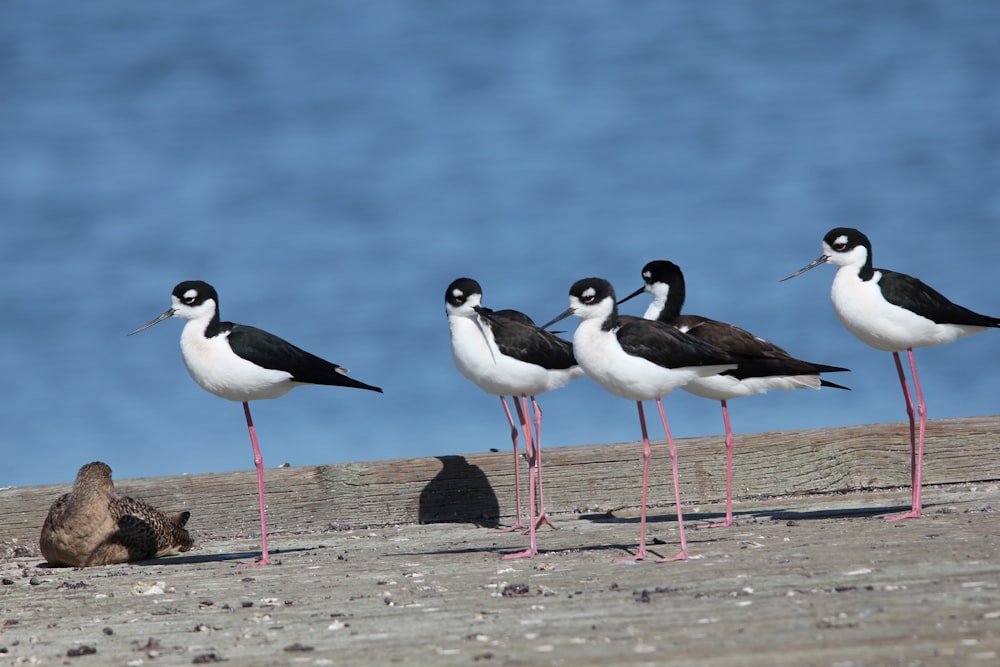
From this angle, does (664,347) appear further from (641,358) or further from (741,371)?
(741,371)

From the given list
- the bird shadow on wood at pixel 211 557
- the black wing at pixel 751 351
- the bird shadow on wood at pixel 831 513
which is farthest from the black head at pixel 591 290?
the bird shadow on wood at pixel 211 557

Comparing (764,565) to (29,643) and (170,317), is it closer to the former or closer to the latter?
(29,643)

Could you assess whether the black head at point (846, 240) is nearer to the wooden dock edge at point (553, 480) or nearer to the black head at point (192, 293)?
the wooden dock edge at point (553, 480)

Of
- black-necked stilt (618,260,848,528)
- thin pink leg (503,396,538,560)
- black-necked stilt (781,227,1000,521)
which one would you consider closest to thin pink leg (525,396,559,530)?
thin pink leg (503,396,538,560)

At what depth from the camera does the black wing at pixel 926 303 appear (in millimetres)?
8969

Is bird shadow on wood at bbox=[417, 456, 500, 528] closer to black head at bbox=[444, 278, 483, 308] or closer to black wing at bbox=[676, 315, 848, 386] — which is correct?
black head at bbox=[444, 278, 483, 308]

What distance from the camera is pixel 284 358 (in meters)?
9.05

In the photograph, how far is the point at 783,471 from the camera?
398 inches

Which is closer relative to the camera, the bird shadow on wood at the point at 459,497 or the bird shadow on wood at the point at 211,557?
the bird shadow on wood at the point at 211,557

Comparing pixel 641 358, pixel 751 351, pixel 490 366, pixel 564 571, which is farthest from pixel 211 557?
pixel 751 351

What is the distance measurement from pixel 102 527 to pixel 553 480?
365 centimetres

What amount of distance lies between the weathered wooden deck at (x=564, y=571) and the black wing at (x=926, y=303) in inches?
50.3

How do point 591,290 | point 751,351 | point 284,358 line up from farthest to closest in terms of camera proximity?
point 751,351 → point 284,358 → point 591,290

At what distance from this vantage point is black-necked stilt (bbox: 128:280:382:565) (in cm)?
897
